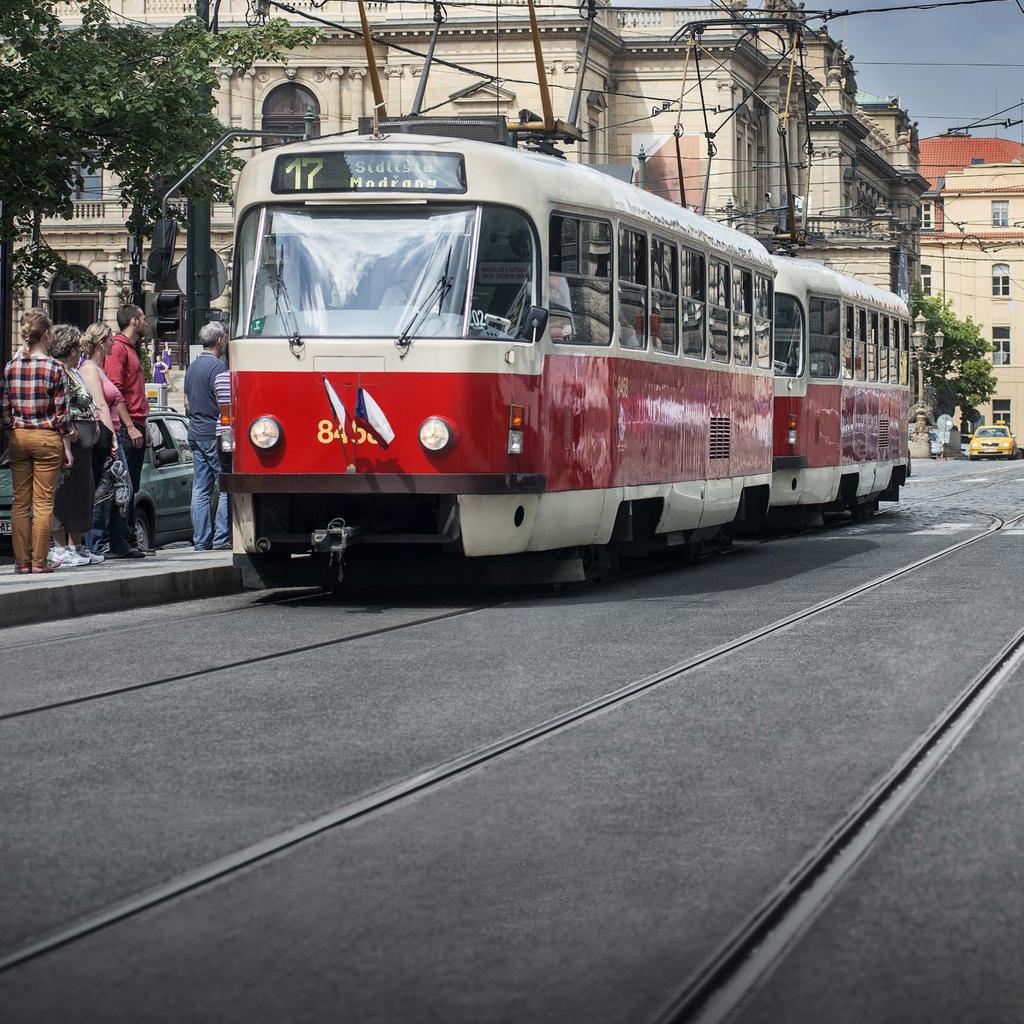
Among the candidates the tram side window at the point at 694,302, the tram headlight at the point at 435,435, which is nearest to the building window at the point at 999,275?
the tram side window at the point at 694,302

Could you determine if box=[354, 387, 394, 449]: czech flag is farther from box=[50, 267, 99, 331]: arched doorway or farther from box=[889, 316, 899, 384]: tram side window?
box=[50, 267, 99, 331]: arched doorway

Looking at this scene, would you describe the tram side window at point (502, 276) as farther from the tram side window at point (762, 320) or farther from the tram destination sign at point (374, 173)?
the tram side window at point (762, 320)

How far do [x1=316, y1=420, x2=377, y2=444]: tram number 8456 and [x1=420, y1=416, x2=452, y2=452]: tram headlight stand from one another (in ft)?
1.07

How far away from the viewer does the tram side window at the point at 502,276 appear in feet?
42.6

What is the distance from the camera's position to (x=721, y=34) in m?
72.4

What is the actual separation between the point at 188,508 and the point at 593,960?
14776 mm

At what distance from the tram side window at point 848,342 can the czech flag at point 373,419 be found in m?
12.9

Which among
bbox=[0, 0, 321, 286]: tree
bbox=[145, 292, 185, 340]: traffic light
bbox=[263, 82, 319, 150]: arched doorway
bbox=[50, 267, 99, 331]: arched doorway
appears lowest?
bbox=[145, 292, 185, 340]: traffic light

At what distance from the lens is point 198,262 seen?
2080 centimetres

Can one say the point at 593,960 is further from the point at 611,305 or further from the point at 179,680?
the point at 611,305

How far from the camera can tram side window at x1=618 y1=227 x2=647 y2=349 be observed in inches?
583

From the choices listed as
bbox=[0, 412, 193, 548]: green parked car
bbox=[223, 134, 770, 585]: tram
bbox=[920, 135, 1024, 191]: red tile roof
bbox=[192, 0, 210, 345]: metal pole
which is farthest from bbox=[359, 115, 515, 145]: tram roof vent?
bbox=[920, 135, 1024, 191]: red tile roof

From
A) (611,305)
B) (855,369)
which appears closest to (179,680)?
(611,305)


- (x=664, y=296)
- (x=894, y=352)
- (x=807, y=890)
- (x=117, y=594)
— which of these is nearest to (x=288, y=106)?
(x=894, y=352)
